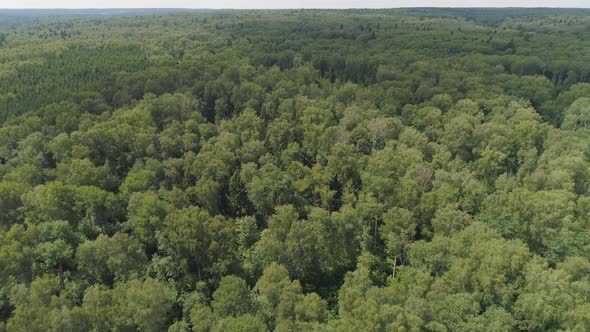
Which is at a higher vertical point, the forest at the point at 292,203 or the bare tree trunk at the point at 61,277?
the forest at the point at 292,203

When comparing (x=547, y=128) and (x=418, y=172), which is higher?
(x=547, y=128)

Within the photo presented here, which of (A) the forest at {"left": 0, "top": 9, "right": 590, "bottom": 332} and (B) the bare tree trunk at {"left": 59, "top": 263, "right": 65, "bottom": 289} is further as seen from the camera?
(B) the bare tree trunk at {"left": 59, "top": 263, "right": 65, "bottom": 289}

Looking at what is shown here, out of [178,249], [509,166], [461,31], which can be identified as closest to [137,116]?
[178,249]

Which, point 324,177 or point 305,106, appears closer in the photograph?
point 324,177

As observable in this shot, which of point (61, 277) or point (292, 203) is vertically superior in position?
point (292, 203)

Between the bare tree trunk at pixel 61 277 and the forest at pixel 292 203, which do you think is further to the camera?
the bare tree trunk at pixel 61 277

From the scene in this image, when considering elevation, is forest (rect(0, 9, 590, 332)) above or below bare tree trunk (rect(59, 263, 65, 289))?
above

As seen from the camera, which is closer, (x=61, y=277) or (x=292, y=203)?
(x=61, y=277)

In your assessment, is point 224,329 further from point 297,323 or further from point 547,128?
point 547,128
